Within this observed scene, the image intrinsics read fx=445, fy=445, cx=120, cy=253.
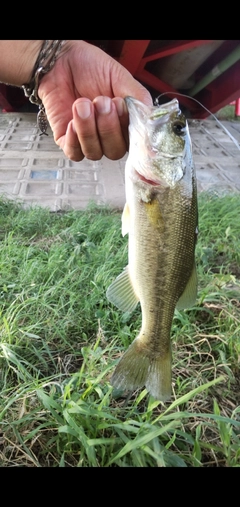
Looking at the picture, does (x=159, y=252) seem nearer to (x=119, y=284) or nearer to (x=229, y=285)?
(x=119, y=284)

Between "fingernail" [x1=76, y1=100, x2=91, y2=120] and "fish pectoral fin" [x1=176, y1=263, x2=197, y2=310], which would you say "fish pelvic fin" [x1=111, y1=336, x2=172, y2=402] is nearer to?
"fish pectoral fin" [x1=176, y1=263, x2=197, y2=310]

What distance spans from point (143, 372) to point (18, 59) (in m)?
1.30

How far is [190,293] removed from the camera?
1468mm

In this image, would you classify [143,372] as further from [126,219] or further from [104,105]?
[104,105]

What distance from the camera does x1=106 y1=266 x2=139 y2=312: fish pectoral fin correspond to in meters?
1.51

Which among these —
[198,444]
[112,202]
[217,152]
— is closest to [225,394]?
[198,444]

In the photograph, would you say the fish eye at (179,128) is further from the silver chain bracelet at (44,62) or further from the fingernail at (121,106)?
the silver chain bracelet at (44,62)

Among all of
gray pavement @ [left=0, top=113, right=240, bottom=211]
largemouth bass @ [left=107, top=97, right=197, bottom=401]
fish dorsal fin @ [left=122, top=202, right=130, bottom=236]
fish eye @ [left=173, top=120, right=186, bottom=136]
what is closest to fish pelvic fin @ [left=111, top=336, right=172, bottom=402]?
largemouth bass @ [left=107, top=97, right=197, bottom=401]

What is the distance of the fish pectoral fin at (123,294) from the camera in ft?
4.96

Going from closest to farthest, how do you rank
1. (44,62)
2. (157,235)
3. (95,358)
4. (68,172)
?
(157,235) < (44,62) < (95,358) < (68,172)

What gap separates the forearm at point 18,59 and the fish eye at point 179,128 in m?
0.74

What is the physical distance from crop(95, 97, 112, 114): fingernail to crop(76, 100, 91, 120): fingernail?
0.03 meters

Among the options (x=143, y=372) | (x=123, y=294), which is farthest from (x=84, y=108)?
(x=143, y=372)

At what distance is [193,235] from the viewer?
137 cm
